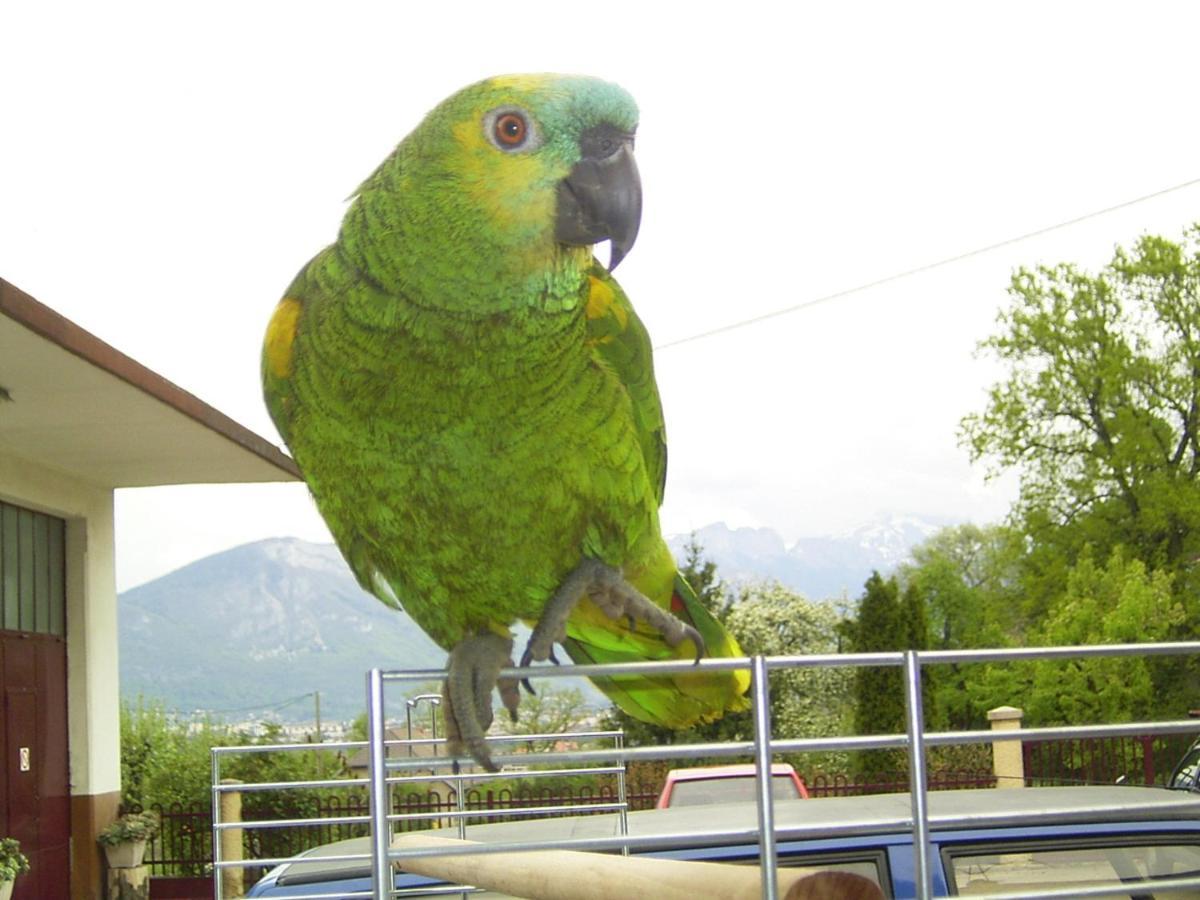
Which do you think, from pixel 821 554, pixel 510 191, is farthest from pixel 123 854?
pixel 821 554

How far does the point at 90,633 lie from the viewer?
5.63 metres

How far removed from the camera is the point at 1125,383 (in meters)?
10.6

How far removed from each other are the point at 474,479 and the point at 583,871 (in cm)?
55

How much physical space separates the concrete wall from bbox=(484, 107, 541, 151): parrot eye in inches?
168

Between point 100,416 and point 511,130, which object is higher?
point 100,416

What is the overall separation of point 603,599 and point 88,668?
14.9 ft

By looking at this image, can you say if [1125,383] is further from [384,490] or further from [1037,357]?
[384,490]

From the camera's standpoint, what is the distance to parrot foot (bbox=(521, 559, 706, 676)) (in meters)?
1.74

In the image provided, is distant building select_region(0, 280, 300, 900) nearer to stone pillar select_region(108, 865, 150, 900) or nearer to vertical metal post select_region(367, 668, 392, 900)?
stone pillar select_region(108, 865, 150, 900)

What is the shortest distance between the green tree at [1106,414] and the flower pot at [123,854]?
26.3 feet

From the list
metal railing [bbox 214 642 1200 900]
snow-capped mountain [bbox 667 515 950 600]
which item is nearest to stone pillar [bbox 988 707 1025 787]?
snow-capped mountain [bbox 667 515 950 600]

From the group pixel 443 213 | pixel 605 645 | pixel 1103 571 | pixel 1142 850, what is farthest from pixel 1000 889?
pixel 1103 571

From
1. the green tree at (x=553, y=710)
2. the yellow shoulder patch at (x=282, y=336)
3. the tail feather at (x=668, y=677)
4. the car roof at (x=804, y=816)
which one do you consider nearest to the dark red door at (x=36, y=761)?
the green tree at (x=553, y=710)

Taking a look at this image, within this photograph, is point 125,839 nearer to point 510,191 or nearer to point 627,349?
point 627,349
